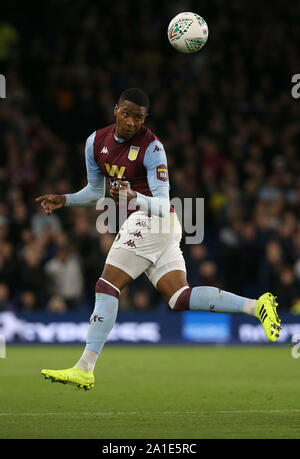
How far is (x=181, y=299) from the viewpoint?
8125mm

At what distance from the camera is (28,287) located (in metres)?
16.2

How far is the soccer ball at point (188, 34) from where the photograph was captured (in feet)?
29.5

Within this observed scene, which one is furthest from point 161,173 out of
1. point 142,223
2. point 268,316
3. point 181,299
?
point 268,316

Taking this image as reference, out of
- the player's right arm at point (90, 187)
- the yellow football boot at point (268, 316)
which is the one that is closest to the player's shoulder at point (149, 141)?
the player's right arm at point (90, 187)

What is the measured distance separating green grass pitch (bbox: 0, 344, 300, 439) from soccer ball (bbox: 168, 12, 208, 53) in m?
3.54

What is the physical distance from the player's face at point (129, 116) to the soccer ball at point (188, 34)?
1.15m

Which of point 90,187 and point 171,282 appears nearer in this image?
point 171,282

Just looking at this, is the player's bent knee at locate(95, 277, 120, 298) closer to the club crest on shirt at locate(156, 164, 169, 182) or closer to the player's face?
the club crest on shirt at locate(156, 164, 169, 182)

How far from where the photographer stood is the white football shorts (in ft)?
27.1

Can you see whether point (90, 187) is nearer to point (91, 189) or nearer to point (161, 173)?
point (91, 189)

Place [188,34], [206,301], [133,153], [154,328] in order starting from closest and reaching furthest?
[206,301] < [133,153] < [188,34] < [154,328]

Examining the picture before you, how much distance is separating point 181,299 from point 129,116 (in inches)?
68.3

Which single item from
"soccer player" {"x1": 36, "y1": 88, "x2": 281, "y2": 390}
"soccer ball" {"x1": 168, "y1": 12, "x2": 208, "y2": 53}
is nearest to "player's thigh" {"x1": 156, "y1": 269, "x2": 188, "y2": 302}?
"soccer player" {"x1": 36, "y1": 88, "x2": 281, "y2": 390}

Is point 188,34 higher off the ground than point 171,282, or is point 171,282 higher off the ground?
point 188,34
